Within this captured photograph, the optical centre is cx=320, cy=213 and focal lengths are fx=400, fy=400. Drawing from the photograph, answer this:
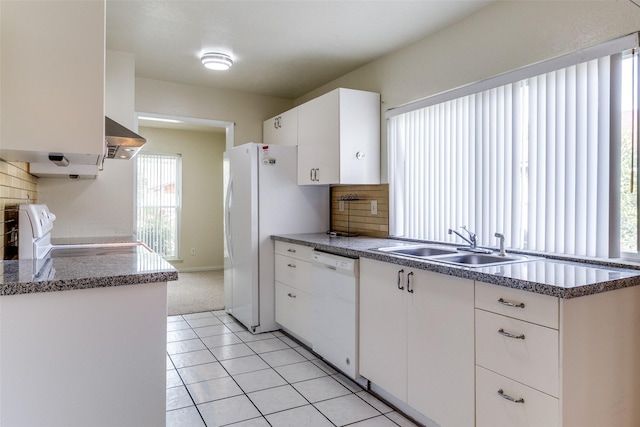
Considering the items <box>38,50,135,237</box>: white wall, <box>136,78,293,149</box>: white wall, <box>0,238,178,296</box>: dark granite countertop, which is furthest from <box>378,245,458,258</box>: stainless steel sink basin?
<box>136,78,293,149</box>: white wall

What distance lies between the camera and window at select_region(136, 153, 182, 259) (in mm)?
6688

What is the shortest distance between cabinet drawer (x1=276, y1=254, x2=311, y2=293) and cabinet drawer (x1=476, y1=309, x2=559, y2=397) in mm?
1691

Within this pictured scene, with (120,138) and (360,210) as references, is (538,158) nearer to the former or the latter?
→ (360,210)

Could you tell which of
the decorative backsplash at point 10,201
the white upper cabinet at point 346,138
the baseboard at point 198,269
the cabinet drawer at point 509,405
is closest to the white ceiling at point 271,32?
the white upper cabinet at point 346,138

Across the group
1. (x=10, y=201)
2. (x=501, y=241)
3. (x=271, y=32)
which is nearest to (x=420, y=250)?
(x=501, y=241)

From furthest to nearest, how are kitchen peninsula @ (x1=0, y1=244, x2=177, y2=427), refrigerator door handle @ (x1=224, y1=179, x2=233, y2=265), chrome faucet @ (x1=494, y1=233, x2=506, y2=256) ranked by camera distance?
refrigerator door handle @ (x1=224, y1=179, x2=233, y2=265), chrome faucet @ (x1=494, y1=233, x2=506, y2=256), kitchen peninsula @ (x1=0, y1=244, x2=177, y2=427)

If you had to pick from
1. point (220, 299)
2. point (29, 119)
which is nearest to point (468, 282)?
point (29, 119)

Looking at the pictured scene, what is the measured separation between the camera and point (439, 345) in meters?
2.00

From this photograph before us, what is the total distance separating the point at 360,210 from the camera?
376 cm

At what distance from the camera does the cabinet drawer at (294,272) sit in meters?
3.29

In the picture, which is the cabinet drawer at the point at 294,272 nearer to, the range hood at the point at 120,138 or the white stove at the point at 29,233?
the range hood at the point at 120,138

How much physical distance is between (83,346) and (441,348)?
1.59 m

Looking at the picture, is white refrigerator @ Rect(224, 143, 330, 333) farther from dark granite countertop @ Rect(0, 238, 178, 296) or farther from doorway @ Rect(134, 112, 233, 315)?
doorway @ Rect(134, 112, 233, 315)

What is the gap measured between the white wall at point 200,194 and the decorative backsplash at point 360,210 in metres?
3.65
